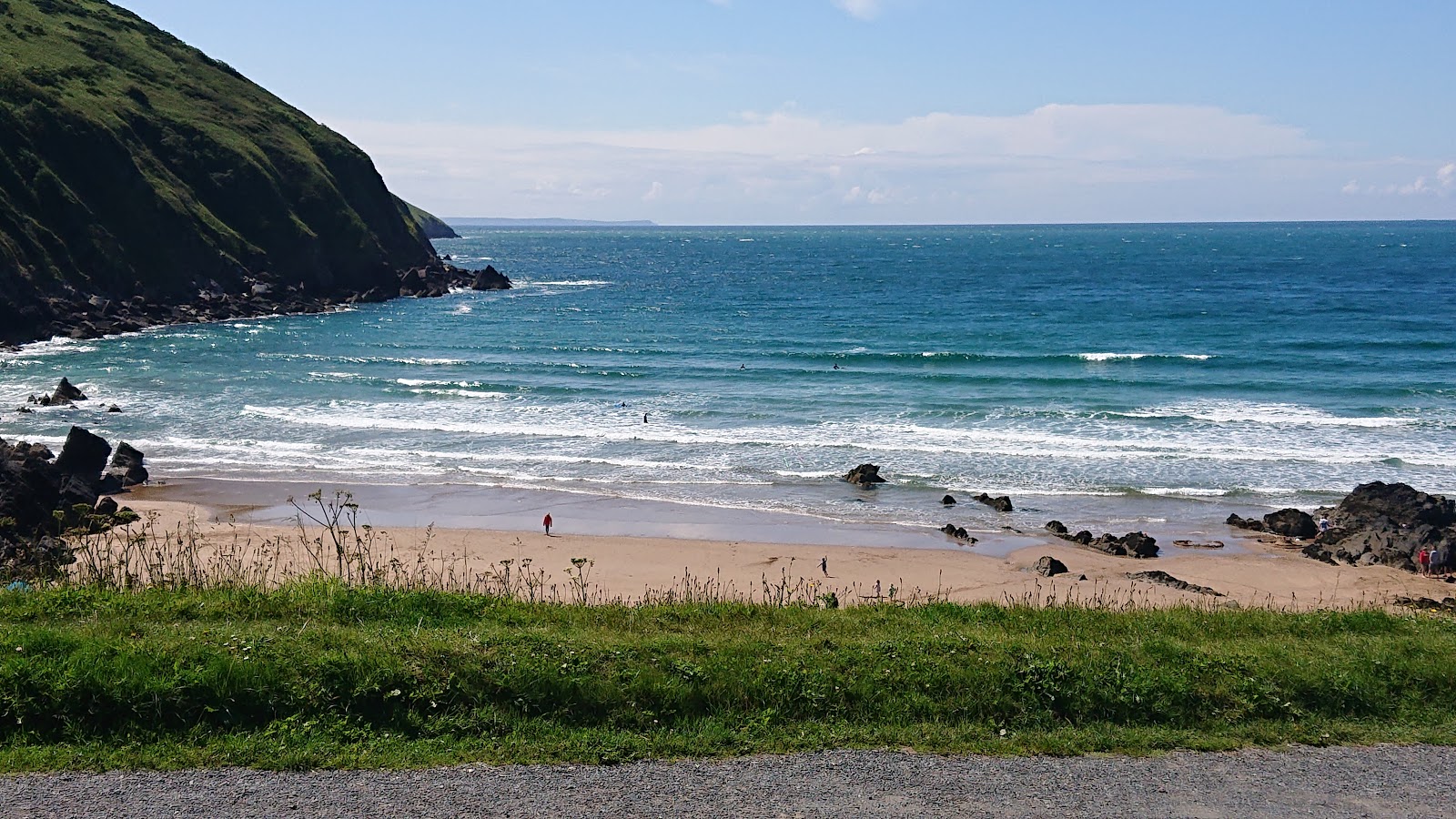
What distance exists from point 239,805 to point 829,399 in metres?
37.0

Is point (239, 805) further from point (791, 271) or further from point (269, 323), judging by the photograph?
point (791, 271)

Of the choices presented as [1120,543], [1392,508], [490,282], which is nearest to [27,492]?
[1120,543]

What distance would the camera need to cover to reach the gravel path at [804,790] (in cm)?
794

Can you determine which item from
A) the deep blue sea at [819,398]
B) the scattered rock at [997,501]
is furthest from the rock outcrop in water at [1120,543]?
the deep blue sea at [819,398]

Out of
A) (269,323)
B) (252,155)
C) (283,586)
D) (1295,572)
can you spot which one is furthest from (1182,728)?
(252,155)

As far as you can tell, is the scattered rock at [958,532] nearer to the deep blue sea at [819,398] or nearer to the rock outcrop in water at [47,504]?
the deep blue sea at [819,398]

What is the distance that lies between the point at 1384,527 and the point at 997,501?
8.81 meters

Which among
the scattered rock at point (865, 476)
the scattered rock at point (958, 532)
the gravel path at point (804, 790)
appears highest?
the gravel path at point (804, 790)

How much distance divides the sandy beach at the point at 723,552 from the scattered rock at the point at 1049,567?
0.94 feet

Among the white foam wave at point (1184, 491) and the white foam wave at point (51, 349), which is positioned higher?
the white foam wave at point (51, 349)

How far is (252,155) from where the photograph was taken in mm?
89375

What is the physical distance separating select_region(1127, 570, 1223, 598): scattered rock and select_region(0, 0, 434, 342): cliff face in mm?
58965

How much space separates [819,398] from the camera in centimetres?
4431

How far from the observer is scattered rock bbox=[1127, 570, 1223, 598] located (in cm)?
2088
